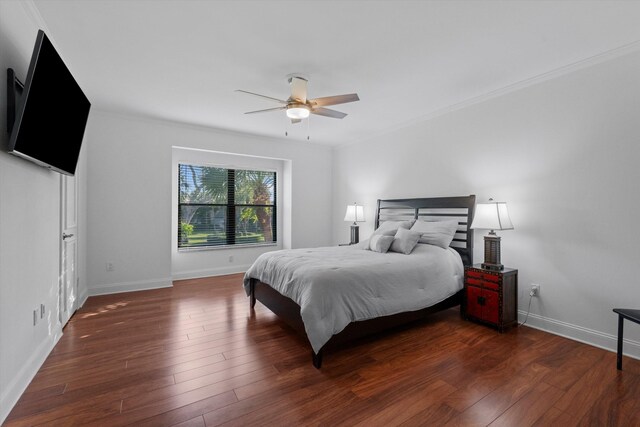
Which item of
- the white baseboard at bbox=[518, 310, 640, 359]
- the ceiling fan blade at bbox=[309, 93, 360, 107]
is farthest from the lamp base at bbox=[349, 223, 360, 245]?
the ceiling fan blade at bbox=[309, 93, 360, 107]

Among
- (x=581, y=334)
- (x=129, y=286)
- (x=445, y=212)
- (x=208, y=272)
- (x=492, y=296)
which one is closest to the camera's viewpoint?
(x=581, y=334)

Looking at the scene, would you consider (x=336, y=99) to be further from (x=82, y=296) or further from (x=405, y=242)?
(x=82, y=296)

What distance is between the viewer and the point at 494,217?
3.11 metres

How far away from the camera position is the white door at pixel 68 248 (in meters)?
2.96

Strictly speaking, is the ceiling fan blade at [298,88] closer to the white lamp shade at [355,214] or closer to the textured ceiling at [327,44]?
the textured ceiling at [327,44]

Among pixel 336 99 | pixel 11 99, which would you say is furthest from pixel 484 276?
pixel 11 99

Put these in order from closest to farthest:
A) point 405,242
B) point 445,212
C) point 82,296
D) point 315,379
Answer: point 315,379, point 405,242, point 82,296, point 445,212

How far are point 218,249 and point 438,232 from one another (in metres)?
4.00

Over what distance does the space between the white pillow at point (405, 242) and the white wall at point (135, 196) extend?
11.1ft

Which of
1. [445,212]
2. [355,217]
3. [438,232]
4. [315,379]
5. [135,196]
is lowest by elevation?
[315,379]

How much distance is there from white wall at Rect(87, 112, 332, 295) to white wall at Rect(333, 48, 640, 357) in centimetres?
402

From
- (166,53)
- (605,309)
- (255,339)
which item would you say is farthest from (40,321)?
(605,309)

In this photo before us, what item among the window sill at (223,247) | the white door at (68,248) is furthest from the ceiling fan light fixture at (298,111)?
the window sill at (223,247)

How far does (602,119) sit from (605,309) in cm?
176
